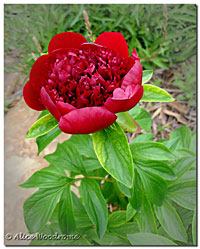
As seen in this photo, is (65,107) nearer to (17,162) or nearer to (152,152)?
(152,152)

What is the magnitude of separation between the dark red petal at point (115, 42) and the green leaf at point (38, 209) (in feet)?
1.61

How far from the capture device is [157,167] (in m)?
0.76

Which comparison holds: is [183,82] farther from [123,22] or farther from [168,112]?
[123,22]

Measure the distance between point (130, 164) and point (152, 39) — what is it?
1583 mm

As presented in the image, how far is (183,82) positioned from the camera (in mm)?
1776

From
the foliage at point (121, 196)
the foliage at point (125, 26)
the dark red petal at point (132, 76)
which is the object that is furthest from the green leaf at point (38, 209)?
the foliage at point (125, 26)

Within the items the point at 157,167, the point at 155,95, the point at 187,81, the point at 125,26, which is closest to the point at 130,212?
the point at 157,167

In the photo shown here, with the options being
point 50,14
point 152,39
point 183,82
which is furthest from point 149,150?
point 50,14

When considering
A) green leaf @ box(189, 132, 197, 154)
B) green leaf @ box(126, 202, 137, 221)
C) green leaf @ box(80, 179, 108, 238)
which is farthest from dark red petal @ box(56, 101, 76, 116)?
green leaf @ box(189, 132, 197, 154)

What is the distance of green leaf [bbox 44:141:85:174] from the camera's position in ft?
2.69

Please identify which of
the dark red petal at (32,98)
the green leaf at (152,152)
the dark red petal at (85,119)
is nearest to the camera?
the dark red petal at (85,119)

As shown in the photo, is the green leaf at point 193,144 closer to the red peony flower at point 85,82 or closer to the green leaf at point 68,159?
the green leaf at point 68,159

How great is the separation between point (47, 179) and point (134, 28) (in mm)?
1447

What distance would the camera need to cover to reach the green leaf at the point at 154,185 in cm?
74
